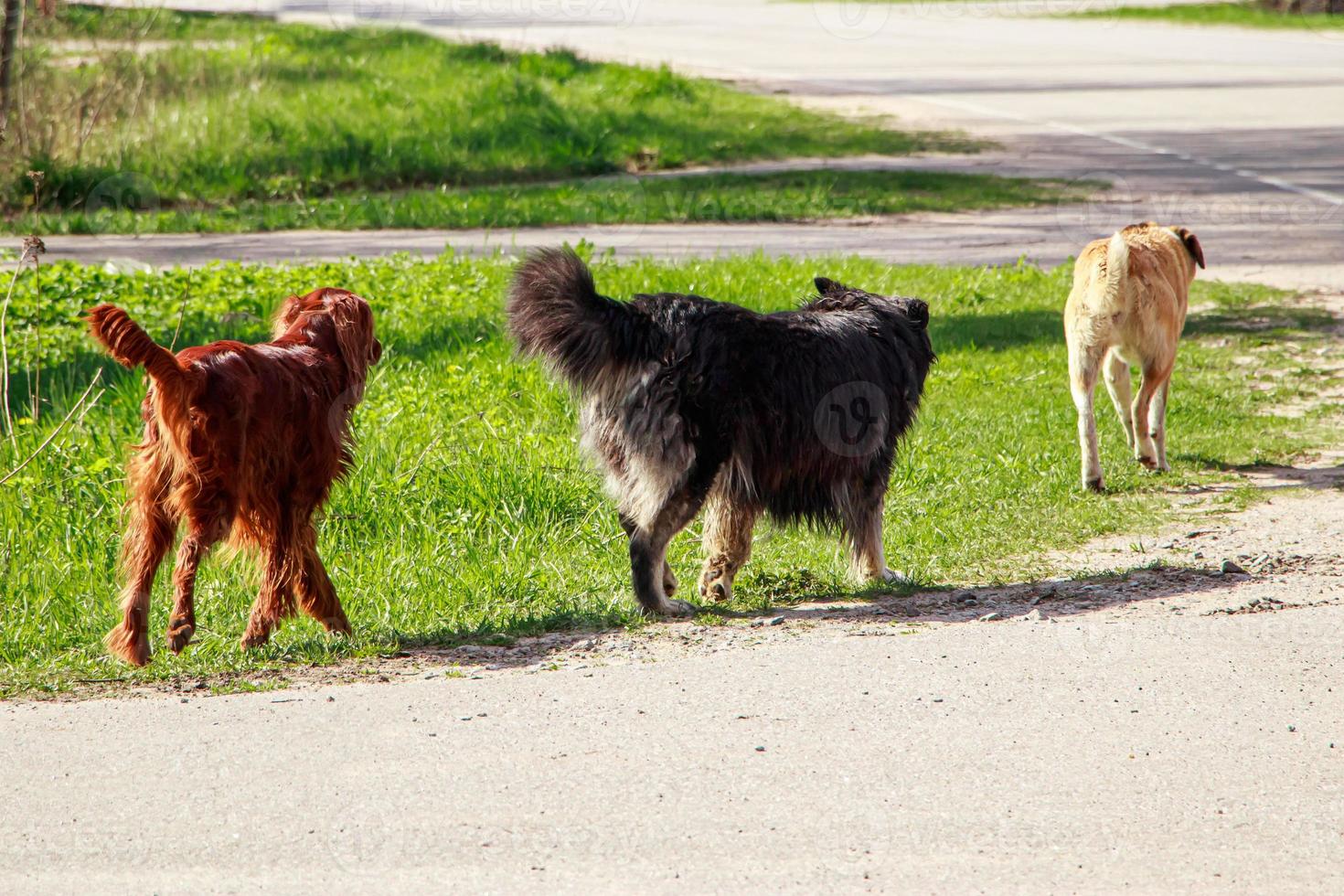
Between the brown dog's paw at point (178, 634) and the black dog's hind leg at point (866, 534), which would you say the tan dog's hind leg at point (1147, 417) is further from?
the brown dog's paw at point (178, 634)

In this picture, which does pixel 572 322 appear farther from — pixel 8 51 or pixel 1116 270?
pixel 8 51

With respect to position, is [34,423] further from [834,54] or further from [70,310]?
[834,54]

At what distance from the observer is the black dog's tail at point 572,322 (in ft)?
16.4

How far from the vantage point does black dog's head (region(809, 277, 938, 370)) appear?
5805 millimetres

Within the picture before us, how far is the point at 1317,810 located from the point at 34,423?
245 inches

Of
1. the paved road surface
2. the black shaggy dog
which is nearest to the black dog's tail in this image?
the black shaggy dog

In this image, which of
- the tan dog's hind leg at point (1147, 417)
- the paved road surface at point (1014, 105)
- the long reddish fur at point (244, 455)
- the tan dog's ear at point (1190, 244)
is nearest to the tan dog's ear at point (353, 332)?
the long reddish fur at point (244, 455)

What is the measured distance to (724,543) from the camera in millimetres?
5664

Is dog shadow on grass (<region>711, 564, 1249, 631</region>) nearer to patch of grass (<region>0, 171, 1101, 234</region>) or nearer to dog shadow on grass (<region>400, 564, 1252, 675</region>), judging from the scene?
dog shadow on grass (<region>400, 564, 1252, 675</region>)

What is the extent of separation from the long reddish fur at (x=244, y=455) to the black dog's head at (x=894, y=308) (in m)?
1.92

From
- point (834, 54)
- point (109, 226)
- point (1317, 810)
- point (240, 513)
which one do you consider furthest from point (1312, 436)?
point (834, 54)

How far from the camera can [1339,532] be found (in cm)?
630

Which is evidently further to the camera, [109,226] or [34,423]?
[109,226]

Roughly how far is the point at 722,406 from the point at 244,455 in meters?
1.69
